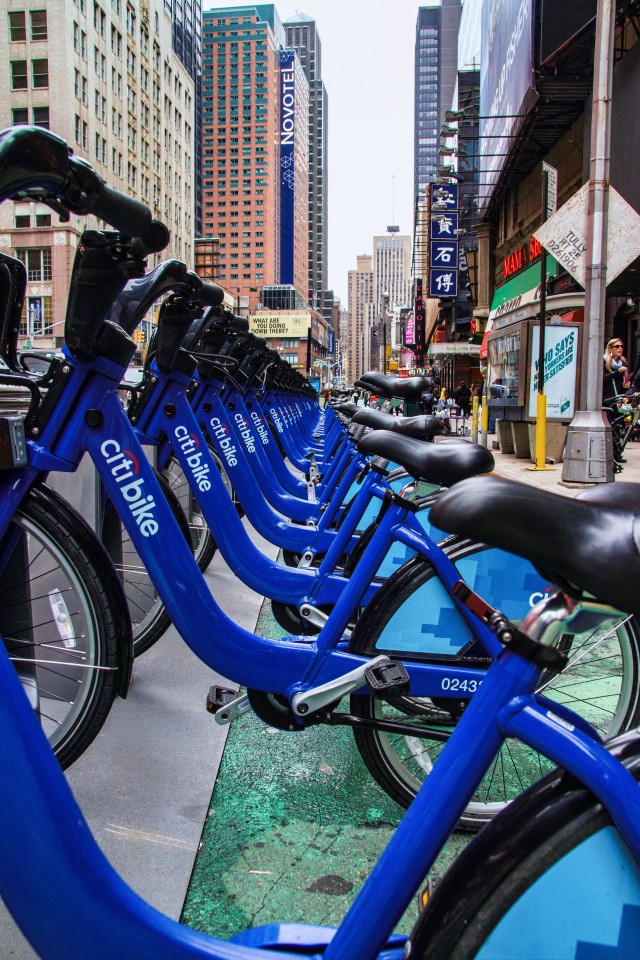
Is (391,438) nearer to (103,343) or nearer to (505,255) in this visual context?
(103,343)

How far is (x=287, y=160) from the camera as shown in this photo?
173500 millimetres

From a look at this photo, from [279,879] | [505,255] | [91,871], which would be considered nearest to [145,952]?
[91,871]

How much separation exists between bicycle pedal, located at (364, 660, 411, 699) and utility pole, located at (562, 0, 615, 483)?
8.43m

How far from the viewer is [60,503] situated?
202 centimetres

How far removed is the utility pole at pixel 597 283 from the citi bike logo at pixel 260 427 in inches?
234

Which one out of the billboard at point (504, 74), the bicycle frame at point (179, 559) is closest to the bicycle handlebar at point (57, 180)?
the bicycle frame at point (179, 559)

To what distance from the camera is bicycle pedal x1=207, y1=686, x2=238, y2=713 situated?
2.39 meters

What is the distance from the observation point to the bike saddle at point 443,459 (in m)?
1.84

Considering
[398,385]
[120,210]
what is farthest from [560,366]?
[120,210]

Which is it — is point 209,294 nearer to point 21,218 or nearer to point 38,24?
point 21,218

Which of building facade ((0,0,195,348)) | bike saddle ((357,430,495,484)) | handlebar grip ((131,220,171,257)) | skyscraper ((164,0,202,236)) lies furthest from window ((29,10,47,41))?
bike saddle ((357,430,495,484))

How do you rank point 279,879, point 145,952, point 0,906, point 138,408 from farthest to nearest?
point 138,408
point 279,879
point 0,906
point 145,952

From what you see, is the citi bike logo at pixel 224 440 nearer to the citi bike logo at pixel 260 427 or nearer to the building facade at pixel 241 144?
the citi bike logo at pixel 260 427

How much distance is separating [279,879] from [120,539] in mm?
1818
